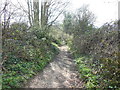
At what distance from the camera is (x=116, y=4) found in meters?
7.92

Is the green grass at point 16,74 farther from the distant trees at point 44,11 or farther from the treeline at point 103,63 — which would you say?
the distant trees at point 44,11

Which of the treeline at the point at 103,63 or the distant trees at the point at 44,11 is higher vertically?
the distant trees at the point at 44,11

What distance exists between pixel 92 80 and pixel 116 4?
6.38m

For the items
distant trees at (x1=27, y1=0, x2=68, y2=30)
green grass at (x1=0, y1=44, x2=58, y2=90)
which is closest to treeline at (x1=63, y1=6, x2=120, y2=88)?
green grass at (x1=0, y1=44, x2=58, y2=90)

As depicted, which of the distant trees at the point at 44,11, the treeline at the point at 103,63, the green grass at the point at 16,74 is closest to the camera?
the green grass at the point at 16,74

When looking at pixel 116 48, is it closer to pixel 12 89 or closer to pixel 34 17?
pixel 12 89

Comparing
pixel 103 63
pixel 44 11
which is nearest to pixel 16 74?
pixel 103 63

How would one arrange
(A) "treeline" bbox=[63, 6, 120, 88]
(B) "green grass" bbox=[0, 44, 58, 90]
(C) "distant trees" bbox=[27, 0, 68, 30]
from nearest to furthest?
(B) "green grass" bbox=[0, 44, 58, 90] → (A) "treeline" bbox=[63, 6, 120, 88] → (C) "distant trees" bbox=[27, 0, 68, 30]

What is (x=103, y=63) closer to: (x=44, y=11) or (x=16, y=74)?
(x=16, y=74)

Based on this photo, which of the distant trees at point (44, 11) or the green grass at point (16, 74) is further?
the distant trees at point (44, 11)

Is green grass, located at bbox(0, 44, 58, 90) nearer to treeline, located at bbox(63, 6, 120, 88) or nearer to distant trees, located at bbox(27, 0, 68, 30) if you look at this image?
treeline, located at bbox(63, 6, 120, 88)

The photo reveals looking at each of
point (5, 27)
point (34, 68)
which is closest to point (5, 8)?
point (5, 27)

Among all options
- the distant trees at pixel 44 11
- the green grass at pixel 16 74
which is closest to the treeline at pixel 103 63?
the green grass at pixel 16 74

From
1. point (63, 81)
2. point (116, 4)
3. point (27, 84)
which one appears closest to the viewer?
point (27, 84)
